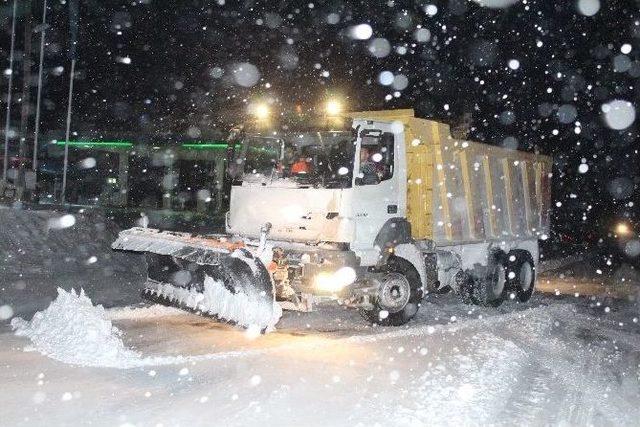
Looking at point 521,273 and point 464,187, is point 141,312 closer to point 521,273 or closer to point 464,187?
point 464,187

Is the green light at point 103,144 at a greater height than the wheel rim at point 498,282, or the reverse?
the green light at point 103,144

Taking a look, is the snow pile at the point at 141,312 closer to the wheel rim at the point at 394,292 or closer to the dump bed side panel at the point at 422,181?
the wheel rim at the point at 394,292

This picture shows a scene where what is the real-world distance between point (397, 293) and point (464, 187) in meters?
2.59

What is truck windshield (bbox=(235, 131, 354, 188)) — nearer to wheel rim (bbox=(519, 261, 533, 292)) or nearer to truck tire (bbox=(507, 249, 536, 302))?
truck tire (bbox=(507, 249, 536, 302))

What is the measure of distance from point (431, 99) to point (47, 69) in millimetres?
18183

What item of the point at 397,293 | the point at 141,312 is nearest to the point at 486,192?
the point at 397,293

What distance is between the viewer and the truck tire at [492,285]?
1055 cm

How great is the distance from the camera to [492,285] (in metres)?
10.9

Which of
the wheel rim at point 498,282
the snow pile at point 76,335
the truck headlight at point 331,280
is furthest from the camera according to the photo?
the wheel rim at point 498,282

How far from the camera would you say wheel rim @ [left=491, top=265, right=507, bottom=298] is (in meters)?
11.0

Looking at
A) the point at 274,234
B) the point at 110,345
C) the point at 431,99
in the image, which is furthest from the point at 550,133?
the point at 110,345

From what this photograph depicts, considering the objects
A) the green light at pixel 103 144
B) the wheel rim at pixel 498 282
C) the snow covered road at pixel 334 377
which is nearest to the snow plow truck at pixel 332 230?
the snow covered road at pixel 334 377

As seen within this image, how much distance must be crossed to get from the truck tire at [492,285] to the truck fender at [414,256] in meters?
1.97

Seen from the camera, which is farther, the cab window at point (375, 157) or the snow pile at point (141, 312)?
the snow pile at point (141, 312)
